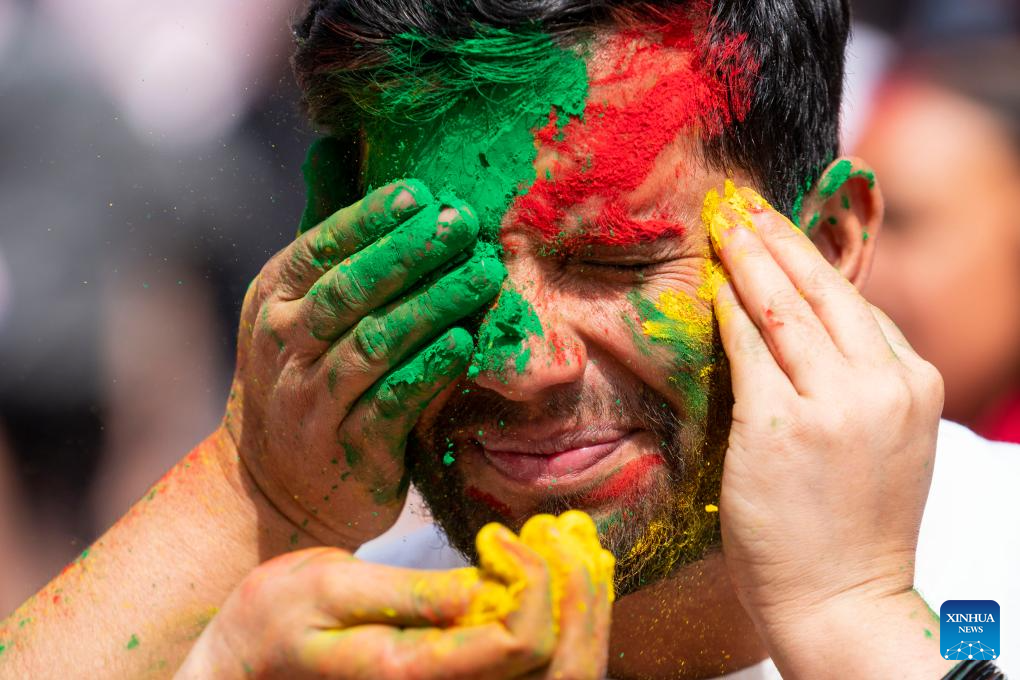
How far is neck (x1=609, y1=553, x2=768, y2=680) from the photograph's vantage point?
208 cm

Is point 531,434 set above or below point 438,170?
below

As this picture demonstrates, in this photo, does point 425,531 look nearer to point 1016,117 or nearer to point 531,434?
point 531,434

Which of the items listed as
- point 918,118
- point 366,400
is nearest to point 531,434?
point 366,400

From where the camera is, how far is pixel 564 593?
1.19 meters

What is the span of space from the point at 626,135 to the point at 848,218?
2.10 feet

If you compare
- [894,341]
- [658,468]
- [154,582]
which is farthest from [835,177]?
[154,582]

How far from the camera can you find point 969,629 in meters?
1.77

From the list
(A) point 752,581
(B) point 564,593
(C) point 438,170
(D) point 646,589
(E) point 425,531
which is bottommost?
(E) point 425,531

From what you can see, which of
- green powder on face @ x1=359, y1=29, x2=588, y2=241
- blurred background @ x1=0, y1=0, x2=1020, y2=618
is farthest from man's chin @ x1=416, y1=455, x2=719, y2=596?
blurred background @ x1=0, y1=0, x2=1020, y2=618

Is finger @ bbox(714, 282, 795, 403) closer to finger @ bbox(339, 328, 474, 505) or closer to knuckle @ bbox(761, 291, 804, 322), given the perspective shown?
knuckle @ bbox(761, 291, 804, 322)

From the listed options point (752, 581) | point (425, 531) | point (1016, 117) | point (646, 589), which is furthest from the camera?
point (1016, 117)

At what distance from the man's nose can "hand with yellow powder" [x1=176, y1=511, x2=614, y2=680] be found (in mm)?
465

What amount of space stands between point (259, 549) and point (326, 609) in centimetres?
104

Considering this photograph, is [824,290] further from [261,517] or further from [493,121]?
[261,517]
